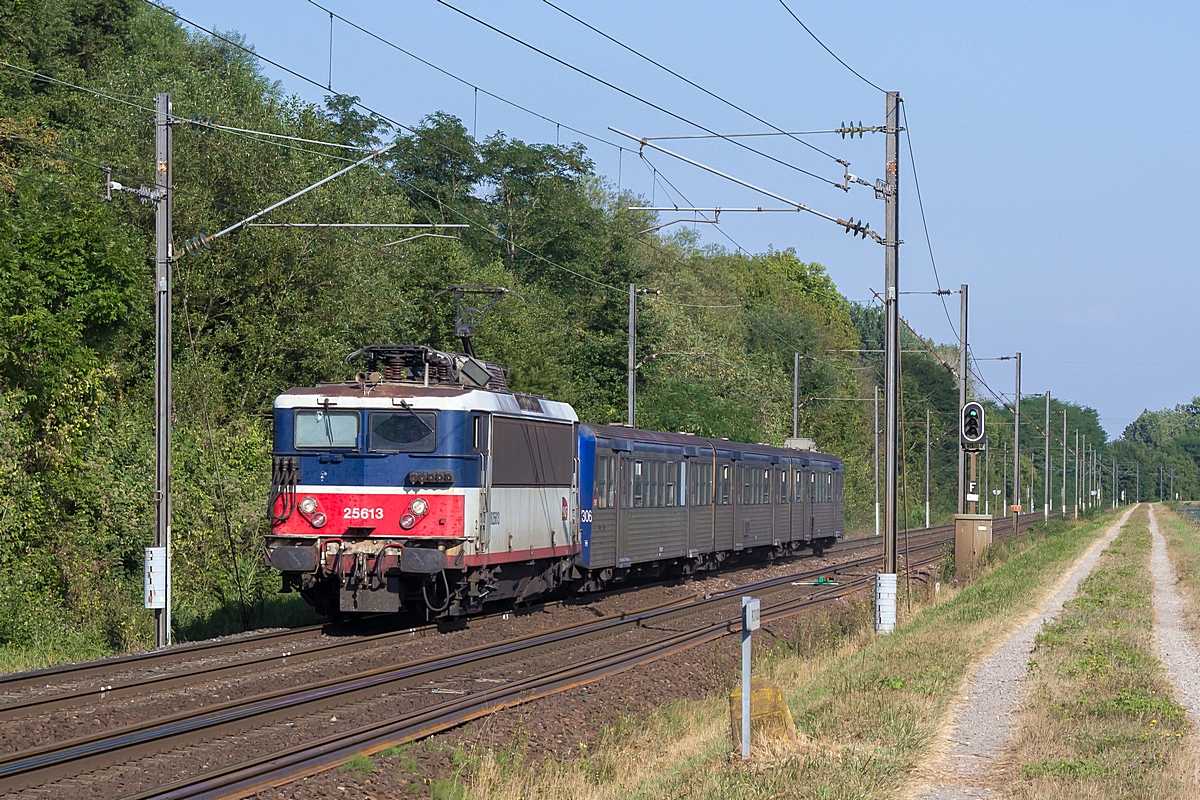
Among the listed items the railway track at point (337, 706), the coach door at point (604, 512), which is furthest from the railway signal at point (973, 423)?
the railway track at point (337, 706)

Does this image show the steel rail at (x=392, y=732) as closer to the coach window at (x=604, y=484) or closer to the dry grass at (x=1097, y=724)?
the dry grass at (x=1097, y=724)

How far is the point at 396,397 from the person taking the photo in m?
18.3

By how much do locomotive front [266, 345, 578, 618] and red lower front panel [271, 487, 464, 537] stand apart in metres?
0.01

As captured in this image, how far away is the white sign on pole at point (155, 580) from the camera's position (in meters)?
17.8

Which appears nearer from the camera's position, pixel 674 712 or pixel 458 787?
pixel 458 787

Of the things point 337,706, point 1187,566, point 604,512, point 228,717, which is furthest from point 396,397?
point 1187,566

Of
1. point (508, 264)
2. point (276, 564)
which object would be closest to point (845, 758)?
point (276, 564)

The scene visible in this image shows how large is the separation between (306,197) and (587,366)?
18.1m

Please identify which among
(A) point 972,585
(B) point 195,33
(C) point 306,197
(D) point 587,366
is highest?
(B) point 195,33

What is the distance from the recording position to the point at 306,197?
110 ft

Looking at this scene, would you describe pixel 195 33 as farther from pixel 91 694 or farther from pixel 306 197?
pixel 91 694

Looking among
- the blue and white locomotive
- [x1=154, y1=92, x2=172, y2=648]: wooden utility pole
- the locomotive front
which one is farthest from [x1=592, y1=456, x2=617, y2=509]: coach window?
[x1=154, y1=92, x2=172, y2=648]: wooden utility pole

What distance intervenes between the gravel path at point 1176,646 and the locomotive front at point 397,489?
852cm

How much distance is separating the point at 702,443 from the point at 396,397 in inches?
483
